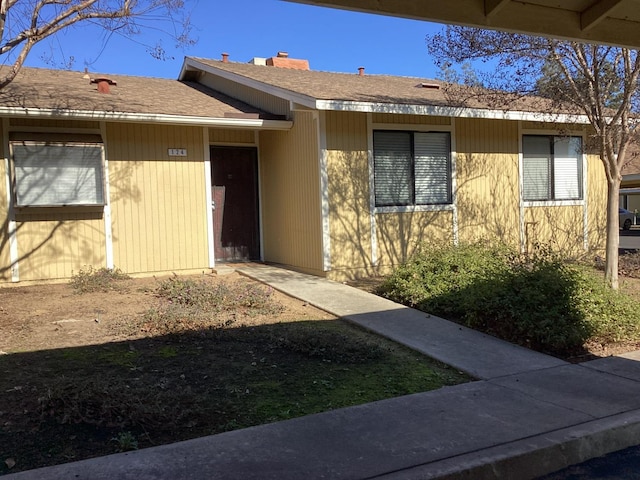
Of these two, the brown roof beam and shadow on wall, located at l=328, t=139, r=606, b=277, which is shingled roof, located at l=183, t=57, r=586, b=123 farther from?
the brown roof beam

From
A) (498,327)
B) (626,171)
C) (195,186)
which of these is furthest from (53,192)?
A: (626,171)

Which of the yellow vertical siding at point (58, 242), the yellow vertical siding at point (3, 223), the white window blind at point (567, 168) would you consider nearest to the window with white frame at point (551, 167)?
the white window blind at point (567, 168)

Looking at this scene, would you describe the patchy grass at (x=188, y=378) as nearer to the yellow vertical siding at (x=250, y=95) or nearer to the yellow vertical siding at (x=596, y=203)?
the yellow vertical siding at (x=250, y=95)

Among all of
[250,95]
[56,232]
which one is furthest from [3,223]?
[250,95]

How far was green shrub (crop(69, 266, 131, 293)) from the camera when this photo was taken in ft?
29.5

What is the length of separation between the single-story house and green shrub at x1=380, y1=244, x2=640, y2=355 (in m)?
2.30

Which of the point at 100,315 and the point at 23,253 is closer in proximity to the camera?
the point at 100,315

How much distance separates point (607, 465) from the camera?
13.0 feet

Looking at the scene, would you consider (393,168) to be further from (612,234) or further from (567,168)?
(567,168)

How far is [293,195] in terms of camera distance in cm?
1104

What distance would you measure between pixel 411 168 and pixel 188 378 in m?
7.16

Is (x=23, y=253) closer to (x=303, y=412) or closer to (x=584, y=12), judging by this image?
(x=303, y=412)

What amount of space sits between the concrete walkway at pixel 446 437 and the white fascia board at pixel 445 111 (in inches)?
202

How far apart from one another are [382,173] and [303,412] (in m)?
6.92
